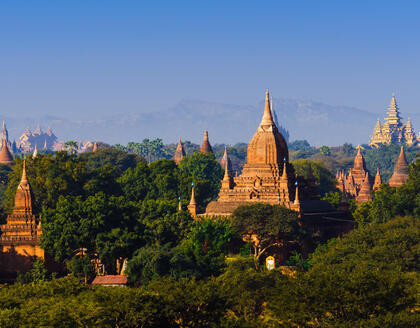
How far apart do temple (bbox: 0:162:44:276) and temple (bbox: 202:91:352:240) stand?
15.1 meters

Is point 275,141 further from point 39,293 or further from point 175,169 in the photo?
point 39,293

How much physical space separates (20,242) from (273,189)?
2280cm

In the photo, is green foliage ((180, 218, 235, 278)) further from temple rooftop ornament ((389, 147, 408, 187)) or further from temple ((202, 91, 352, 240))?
temple rooftop ornament ((389, 147, 408, 187))

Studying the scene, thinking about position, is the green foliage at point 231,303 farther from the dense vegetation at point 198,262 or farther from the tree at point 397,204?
the tree at point 397,204

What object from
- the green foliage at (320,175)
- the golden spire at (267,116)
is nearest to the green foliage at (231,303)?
the golden spire at (267,116)

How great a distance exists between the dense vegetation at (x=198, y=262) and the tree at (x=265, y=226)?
3.7 inches

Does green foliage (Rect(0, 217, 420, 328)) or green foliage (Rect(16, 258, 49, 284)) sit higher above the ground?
green foliage (Rect(16, 258, 49, 284))

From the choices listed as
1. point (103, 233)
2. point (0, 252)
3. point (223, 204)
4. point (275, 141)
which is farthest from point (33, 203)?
point (275, 141)

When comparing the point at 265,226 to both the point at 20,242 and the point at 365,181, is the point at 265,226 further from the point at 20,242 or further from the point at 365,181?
the point at 365,181

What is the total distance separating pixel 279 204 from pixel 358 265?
717 inches

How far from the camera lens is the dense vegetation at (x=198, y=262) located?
46688 mm

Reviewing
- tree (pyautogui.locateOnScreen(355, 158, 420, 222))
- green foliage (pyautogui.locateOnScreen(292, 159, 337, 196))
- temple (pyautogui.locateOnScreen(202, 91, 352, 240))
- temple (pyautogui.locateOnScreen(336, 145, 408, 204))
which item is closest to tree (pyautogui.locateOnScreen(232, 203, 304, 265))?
temple (pyautogui.locateOnScreen(202, 91, 352, 240))

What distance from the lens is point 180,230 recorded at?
72125 mm

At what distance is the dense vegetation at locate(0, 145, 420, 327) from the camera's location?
46688mm
